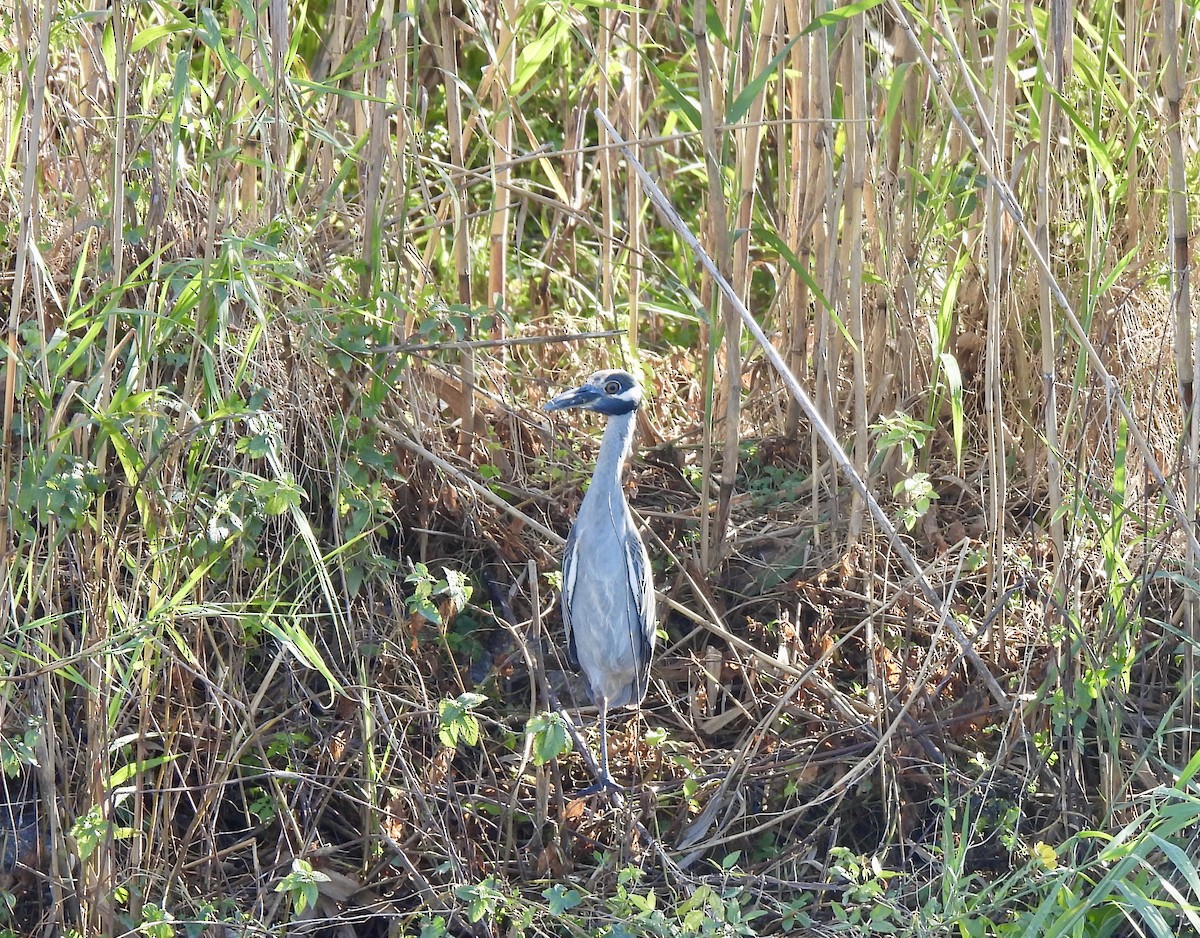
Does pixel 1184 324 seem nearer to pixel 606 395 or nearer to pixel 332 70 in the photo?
pixel 606 395

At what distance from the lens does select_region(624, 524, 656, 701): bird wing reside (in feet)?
10.1

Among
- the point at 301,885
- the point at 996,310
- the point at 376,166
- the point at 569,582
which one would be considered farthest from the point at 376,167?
the point at 301,885

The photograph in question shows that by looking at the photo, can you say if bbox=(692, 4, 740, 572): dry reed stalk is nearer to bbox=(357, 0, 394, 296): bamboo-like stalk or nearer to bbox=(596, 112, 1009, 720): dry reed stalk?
bbox=(596, 112, 1009, 720): dry reed stalk

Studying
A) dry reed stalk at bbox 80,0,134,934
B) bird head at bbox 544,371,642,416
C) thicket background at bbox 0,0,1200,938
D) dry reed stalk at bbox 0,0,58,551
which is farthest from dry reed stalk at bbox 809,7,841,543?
dry reed stalk at bbox 0,0,58,551

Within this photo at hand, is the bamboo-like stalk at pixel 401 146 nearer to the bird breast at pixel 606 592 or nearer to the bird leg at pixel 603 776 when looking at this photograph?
the bird breast at pixel 606 592

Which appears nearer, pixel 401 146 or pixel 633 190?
pixel 401 146

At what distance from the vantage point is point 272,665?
2.80m

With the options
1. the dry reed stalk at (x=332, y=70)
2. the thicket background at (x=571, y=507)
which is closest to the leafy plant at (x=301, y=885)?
the thicket background at (x=571, y=507)

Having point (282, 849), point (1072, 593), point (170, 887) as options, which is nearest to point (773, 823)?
point (1072, 593)

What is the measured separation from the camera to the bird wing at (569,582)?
3119mm

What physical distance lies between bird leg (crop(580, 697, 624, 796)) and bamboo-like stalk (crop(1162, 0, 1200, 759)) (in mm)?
1158

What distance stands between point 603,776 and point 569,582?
1.50 ft

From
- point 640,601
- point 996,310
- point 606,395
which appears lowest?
point 640,601

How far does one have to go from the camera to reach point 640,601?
122 inches
